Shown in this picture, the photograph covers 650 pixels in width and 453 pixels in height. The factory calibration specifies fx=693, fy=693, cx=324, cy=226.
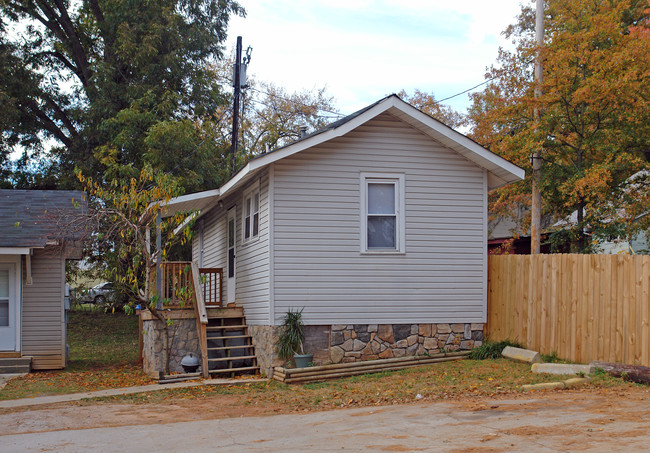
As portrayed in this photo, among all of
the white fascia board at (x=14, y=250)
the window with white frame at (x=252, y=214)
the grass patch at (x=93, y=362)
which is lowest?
the grass patch at (x=93, y=362)

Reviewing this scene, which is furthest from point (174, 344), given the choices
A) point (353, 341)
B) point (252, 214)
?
point (353, 341)

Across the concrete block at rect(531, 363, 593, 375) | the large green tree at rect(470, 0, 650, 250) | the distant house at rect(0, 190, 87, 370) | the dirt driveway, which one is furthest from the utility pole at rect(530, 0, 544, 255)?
the distant house at rect(0, 190, 87, 370)

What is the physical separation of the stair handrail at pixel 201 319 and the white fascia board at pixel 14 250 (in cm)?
350

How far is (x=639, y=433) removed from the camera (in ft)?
22.6

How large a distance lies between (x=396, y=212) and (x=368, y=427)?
6504 millimetres

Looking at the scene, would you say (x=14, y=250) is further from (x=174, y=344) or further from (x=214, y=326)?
(x=214, y=326)

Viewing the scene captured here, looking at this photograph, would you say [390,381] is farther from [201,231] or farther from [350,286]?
[201,231]

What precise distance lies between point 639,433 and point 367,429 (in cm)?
280

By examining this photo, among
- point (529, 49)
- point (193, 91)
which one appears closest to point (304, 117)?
point (193, 91)

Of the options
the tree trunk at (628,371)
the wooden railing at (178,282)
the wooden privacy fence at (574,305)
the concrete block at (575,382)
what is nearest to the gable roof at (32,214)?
the wooden railing at (178,282)

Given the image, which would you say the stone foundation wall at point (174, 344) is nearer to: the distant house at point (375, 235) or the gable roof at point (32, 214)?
the distant house at point (375, 235)

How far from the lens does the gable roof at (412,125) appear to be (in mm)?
13016

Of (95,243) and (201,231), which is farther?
(201,231)

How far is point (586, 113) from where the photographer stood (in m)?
17.8
